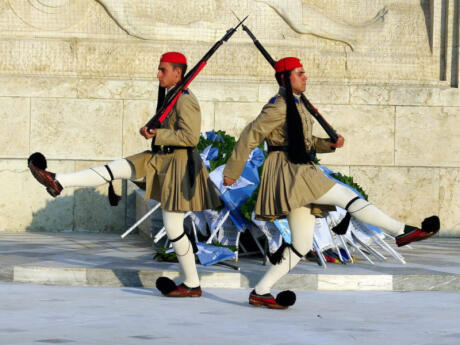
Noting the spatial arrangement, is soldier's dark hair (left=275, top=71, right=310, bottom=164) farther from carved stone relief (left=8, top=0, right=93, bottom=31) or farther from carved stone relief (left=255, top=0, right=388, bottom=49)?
carved stone relief (left=8, top=0, right=93, bottom=31)

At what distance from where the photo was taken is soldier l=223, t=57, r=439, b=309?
6.50 metres

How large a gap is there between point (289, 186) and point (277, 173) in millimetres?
→ 148

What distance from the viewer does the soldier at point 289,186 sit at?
6.50 m

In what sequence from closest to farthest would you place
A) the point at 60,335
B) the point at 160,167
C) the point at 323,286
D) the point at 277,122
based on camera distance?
the point at 60,335 → the point at 277,122 → the point at 160,167 → the point at 323,286

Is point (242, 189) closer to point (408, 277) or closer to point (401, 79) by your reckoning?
point (408, 277)

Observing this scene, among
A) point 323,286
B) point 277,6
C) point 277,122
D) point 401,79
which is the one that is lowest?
point 323,286

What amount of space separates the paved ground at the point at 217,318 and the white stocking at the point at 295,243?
0.24 m

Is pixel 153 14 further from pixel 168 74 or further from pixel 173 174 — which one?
pixel 173 174

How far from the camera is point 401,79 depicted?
1271 cm

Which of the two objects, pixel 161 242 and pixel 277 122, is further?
pixel 161 242

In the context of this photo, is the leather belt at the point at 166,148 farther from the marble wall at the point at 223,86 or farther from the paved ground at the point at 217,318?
the marble wall at the point at 223,86

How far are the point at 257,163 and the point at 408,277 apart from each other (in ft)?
5.94

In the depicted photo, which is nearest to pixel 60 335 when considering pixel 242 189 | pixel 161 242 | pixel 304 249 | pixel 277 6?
pixel 304 249

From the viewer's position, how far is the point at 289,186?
6.48 m
